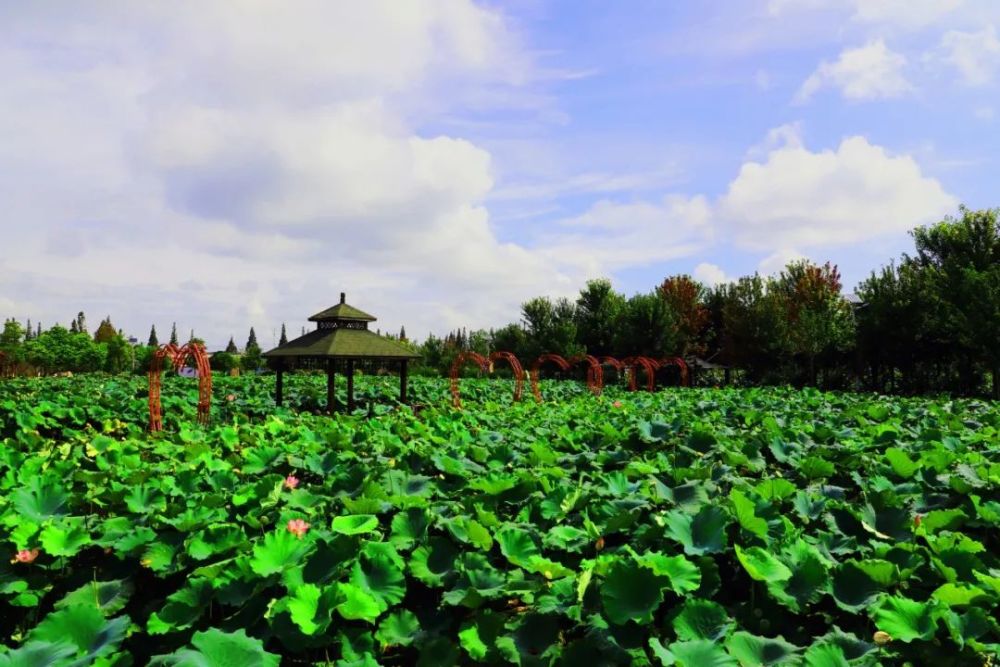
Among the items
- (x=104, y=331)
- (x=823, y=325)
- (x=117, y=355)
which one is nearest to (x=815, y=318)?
(x=823, y=325)

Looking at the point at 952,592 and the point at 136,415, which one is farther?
the point at 136,415

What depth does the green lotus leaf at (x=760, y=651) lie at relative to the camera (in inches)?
79.0

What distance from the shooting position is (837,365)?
3459cm

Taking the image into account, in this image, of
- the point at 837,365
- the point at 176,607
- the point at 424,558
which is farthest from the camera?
the point at 837,365

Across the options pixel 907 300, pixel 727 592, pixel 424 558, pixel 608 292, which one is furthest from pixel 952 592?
pixel 608 292

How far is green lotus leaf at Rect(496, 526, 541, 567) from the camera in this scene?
265 cm

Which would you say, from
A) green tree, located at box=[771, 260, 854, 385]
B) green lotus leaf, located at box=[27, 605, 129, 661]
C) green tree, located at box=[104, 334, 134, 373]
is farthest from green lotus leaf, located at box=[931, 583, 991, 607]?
green tree, located at box=[104, 334, 134, 373]

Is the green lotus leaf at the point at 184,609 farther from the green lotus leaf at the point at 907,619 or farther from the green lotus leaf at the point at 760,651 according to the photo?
the green lotus leaf at the point at 907,619

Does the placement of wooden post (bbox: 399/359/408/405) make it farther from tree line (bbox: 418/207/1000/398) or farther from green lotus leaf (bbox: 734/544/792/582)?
tree line (bbox: 418/207/1000/398)

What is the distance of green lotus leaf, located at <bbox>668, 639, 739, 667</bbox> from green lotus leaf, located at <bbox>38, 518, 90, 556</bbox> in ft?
8.14

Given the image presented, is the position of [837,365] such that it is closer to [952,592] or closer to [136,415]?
[136,415]

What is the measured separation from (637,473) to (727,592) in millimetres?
1454

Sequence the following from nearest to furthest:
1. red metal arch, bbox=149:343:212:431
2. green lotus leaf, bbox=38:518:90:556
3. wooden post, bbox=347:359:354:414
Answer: green lotus leaf, bbox=38:518:90:556
red metal arch, bbox=149:343:212:431
wooden post, bbox=347:359:354:414

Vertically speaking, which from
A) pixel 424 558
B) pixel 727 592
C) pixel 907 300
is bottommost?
pixel 727 592
